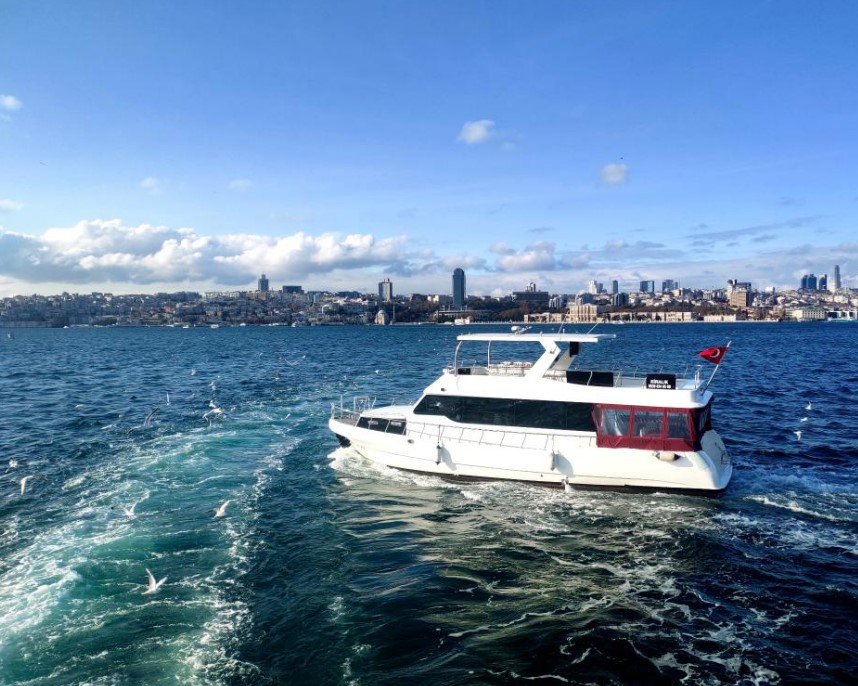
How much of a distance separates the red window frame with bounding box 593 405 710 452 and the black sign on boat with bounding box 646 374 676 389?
1239 millimetres

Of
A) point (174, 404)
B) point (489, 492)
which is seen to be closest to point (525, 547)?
point (489, 492)

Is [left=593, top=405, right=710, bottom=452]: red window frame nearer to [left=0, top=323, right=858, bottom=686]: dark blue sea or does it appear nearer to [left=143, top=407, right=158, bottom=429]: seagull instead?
[left=0, top=323, right=858, bottom=686]: dark blue sea

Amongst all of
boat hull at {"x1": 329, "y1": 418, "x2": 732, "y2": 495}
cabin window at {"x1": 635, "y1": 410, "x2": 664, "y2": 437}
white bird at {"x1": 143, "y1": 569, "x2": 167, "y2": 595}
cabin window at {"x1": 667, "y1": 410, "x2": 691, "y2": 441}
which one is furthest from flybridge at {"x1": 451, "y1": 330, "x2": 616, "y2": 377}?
white bird at {"x1": 143, "y1": 569, "x2": 167, "y2": 595}

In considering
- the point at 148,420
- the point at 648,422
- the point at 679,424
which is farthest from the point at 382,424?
the point at 148,420

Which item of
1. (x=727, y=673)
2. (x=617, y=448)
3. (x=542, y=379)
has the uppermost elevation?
(x=542, y=379)

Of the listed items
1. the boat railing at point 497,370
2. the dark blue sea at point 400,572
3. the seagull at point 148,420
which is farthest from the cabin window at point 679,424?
the seagull at point 148,420

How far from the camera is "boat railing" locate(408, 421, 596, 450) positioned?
739 inches

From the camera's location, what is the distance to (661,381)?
19062 mm

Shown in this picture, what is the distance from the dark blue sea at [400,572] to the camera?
9.87m

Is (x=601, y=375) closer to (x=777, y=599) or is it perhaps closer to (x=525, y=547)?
(x=525, y=547)

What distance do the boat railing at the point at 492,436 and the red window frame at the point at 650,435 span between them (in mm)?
492

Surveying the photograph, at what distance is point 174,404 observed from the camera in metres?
35.4

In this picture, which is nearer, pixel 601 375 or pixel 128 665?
pixel 128 665

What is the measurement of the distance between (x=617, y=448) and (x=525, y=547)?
212 inches
